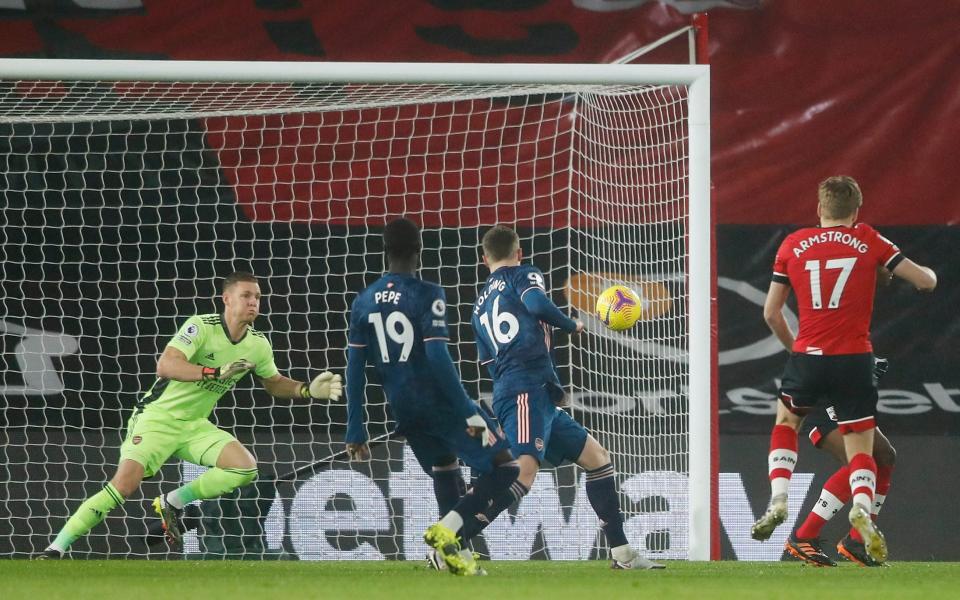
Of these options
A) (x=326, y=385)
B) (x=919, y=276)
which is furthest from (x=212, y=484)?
(x=919, y=276)

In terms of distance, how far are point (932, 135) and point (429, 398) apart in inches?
185

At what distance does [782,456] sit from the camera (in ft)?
20.1

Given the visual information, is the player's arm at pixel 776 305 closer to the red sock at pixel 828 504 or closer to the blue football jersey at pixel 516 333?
the red sock at pixel 828 504

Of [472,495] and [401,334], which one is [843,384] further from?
[401,334]

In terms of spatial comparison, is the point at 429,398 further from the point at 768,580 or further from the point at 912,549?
the point at 912,549

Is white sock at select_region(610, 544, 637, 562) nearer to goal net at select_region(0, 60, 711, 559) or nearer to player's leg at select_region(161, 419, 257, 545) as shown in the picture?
goal net at select_region(0, 60, 711, 559)

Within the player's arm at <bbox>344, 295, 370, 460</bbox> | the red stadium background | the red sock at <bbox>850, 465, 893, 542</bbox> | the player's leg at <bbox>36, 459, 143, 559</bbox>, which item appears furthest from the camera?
the red stadium background

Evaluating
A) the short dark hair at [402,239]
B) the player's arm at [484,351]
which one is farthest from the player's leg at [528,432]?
the short dark hair at [402,239]

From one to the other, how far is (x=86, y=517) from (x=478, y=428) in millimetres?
2340

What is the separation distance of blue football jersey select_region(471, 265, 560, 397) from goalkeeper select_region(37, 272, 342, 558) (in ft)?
4.04

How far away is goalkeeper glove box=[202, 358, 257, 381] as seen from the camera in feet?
23.0

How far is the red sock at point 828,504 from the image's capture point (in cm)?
627

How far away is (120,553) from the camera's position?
8469mm

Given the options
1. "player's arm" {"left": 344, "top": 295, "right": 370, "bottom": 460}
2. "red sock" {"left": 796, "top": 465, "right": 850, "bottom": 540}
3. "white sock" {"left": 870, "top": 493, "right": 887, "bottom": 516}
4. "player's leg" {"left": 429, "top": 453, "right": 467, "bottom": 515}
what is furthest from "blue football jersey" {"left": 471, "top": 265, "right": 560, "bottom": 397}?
"white sock" {"left": 870, "top": 493, "right": 887, "bottom": 516}
